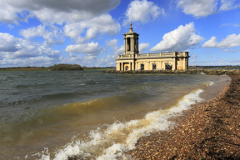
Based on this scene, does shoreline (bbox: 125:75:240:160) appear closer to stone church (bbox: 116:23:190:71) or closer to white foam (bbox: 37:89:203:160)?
white foam (bbox: 37:89:203:160)

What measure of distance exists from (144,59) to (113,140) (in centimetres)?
5157

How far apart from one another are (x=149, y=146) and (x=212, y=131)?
2.09m

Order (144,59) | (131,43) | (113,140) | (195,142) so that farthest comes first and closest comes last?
(131,43) < (144,59) < (113,140) < (195,142)

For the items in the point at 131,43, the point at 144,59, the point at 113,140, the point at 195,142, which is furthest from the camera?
the point at 131,43

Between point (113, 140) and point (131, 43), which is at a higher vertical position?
point (131, 43)

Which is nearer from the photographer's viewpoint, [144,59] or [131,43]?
[144,59]

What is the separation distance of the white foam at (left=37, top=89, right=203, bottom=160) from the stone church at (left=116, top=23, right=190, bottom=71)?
46939 millimetres

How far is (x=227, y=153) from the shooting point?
345cm

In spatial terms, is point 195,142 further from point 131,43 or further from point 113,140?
point 131,43

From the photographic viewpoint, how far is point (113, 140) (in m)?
4.82

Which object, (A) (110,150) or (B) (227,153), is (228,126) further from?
(A) (110,150)

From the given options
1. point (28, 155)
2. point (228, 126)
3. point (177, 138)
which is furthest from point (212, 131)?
point (28, 155)

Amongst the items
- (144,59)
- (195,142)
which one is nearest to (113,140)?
(195,142)

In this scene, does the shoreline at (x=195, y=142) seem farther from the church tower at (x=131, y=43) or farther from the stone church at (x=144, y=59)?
the church tower at (x=131, y=43)
